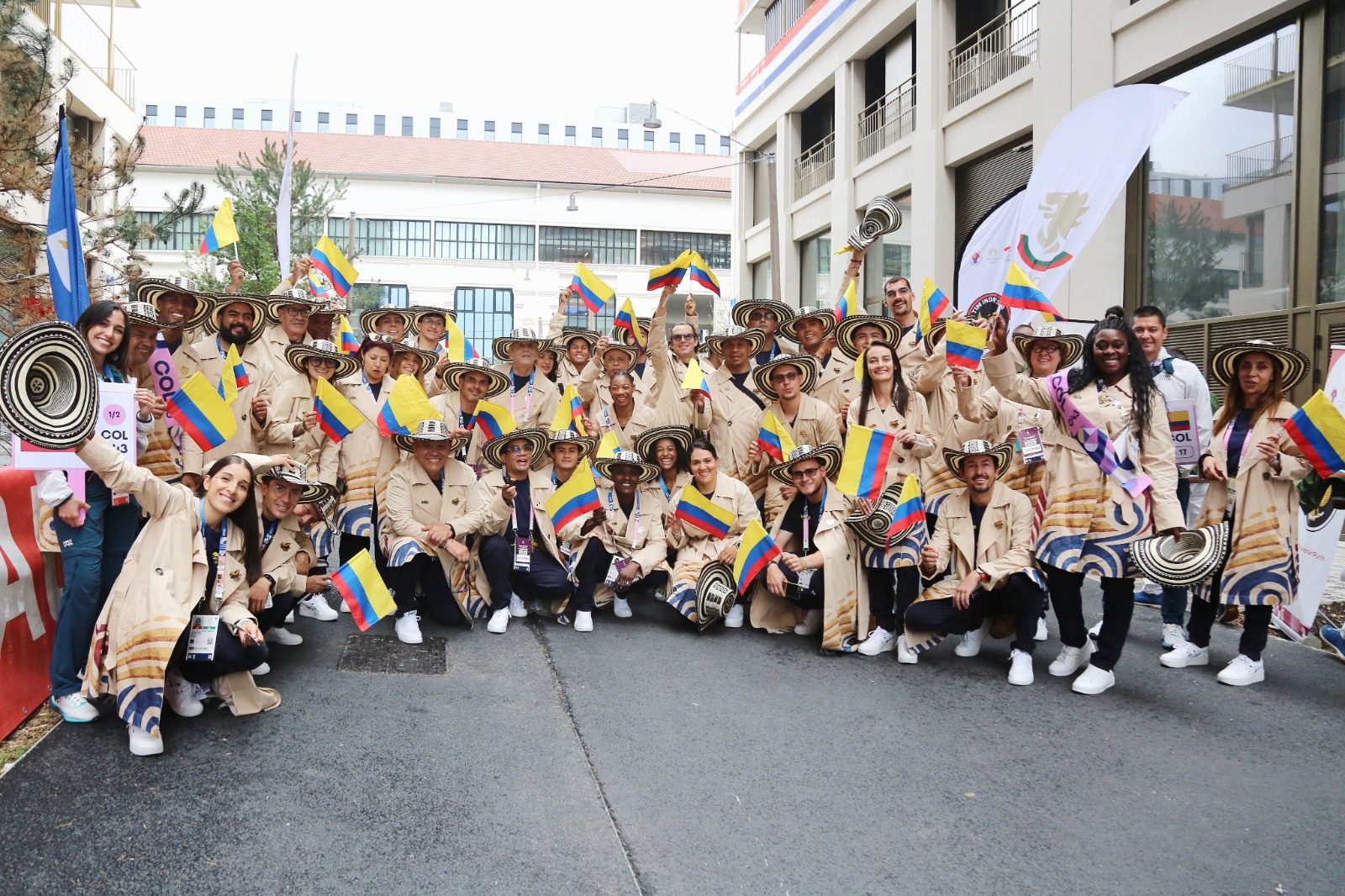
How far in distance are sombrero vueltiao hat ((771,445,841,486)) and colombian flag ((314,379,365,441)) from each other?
280 centimetres

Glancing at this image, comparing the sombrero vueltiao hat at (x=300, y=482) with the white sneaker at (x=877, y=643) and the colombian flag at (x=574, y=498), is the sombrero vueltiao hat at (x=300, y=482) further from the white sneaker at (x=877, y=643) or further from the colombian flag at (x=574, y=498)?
the white sneaker at (x=877, y=643)

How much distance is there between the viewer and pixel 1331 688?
542cm

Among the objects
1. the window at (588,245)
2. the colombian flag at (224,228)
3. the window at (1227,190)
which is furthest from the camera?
the window at (588,245)

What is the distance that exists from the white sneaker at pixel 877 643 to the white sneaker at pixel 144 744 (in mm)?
3796

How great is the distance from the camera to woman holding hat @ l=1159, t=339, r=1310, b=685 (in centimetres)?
532

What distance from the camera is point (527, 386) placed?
27.7ft

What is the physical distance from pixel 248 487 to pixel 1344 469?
5.23 metres

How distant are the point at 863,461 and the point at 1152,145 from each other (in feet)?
27.2

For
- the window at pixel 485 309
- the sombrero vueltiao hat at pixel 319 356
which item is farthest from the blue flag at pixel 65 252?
Result: the window at pixel 485 309

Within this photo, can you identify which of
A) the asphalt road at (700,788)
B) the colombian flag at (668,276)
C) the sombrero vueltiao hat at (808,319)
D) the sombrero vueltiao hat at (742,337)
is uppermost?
the colombian flag at (668,276)

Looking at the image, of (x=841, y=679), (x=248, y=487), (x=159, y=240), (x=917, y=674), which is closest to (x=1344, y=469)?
(x=917, y=674)

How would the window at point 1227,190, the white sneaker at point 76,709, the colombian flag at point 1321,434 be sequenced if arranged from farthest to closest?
the window at point 1227,190, the colombian flag at point 1321,434, the white sneaker at point 76,709

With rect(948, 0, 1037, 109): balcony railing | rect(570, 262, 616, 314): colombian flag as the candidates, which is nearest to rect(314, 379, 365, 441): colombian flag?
rect(570, 262, 616, 314): colombian flag

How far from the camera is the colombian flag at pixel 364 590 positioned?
5145 millimetres
